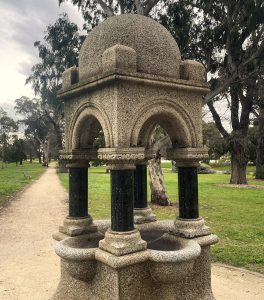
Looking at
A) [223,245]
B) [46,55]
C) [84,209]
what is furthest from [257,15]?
[46,55]

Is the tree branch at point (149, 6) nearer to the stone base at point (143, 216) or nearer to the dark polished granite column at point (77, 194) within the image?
the stone base at point (143, 216)

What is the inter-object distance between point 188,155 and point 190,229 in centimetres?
106

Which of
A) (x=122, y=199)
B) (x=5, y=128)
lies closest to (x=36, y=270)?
(x=122, y=199)

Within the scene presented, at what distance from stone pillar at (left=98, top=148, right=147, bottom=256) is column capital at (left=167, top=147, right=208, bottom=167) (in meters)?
0.80

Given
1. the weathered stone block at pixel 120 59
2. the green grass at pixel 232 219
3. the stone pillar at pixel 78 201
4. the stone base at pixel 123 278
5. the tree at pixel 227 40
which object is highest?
the tree at pixel 227 40

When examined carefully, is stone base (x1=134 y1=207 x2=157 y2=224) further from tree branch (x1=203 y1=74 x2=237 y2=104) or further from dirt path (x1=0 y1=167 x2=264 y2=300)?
tree branch (x1=203 y1=74 x2=237 y2=104)

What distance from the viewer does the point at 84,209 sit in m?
5.20

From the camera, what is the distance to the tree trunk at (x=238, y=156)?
68.5 feet

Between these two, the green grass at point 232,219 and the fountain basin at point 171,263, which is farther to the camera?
the green grass at point 232,219

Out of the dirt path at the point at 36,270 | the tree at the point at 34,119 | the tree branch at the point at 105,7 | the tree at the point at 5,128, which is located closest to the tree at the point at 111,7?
the tree branch at the point at 105,7

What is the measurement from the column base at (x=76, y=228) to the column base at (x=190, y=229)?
1339mm

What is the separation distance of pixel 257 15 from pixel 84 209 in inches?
457

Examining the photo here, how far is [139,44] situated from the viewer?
4340 millimetres

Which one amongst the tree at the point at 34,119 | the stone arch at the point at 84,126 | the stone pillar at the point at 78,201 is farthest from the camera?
the tree at the point at 34,119
